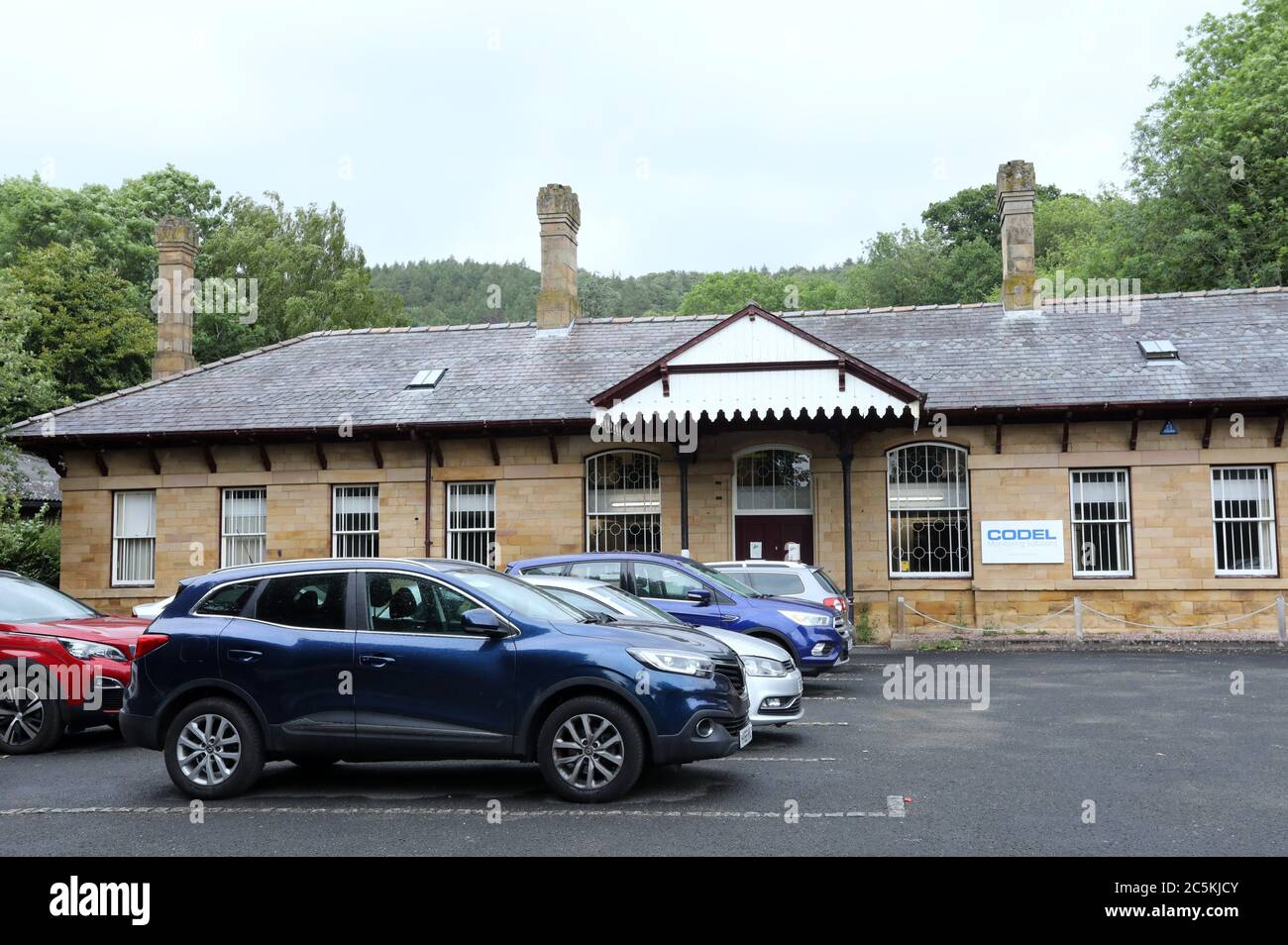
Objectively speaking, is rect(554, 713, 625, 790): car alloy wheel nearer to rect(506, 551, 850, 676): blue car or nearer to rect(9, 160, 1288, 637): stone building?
rect(506, 551, 850, 676): blue car

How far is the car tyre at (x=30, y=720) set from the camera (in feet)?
33.3

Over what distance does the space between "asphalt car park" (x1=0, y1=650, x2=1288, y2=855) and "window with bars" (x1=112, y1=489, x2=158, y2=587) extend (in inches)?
479

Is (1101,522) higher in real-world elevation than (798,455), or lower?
lower

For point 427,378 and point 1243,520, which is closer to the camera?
point 1243,520

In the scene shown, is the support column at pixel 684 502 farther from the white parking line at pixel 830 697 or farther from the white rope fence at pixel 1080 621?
the white parking line at pixel 830 697

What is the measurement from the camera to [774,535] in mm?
21062

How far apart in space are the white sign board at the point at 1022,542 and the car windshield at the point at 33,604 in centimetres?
1484

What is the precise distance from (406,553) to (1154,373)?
48.0 feet

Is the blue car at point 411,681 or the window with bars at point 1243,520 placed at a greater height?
the window with bars at point 1243,520

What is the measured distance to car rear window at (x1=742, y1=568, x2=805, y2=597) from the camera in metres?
14.6

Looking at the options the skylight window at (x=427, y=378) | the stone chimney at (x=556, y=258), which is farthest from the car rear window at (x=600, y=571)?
the stone chimney at (x=556, y=258)

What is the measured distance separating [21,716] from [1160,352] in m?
19.5

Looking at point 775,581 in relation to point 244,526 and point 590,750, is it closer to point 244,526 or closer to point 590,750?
point 590,750

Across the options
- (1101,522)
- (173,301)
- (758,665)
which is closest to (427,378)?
(173,301)
